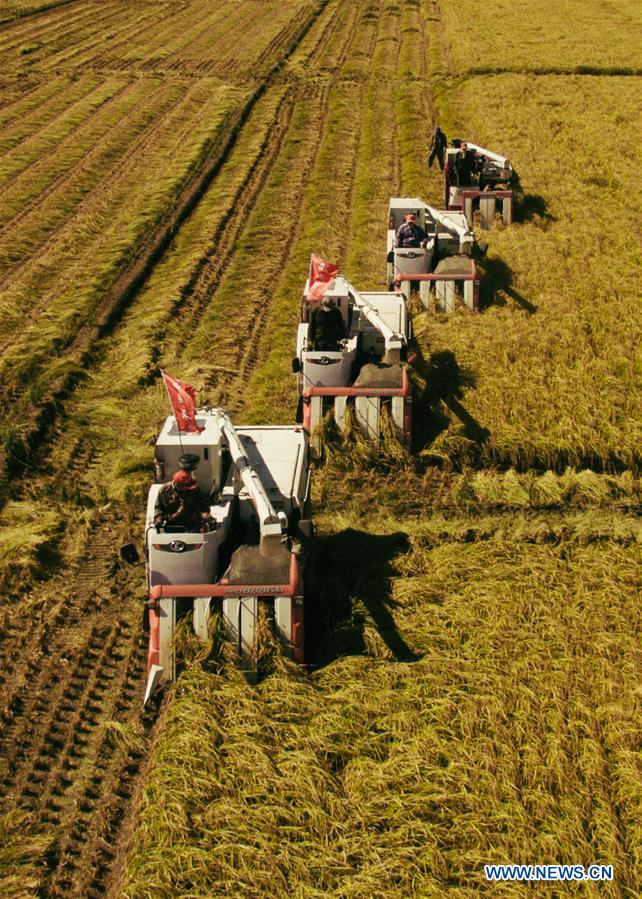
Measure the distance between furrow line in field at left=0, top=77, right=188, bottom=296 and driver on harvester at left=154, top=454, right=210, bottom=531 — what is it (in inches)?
366

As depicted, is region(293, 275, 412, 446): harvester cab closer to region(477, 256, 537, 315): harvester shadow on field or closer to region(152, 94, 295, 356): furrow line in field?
region(477, 256, 537, 315): harvester shadow on field

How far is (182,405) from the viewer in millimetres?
10781

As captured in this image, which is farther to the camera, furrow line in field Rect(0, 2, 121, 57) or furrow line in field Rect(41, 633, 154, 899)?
furrow line in field Rect(0, 2, 121, 57)

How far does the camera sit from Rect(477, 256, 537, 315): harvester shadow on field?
57.1ft

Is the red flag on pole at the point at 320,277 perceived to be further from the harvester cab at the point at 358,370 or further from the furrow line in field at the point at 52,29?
the furrow line in field at the point at 52,29

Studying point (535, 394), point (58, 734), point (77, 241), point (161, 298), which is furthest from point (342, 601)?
point (77, 241)

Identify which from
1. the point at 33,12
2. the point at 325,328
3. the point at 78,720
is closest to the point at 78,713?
the point at 78,720

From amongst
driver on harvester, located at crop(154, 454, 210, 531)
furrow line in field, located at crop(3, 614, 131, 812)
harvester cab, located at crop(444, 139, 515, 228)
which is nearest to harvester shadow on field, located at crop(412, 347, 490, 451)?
driver on harvester, located at crop(154, 454, 210, 531)

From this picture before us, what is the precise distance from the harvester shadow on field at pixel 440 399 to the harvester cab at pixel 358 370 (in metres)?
0.66

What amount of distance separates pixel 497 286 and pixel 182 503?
10.2m

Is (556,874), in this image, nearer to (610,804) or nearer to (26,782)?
(610,804)

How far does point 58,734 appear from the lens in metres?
9.04

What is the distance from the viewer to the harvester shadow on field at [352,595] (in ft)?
32.1

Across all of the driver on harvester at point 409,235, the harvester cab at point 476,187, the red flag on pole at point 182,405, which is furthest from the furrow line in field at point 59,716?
the harvester cab at point 476,187
